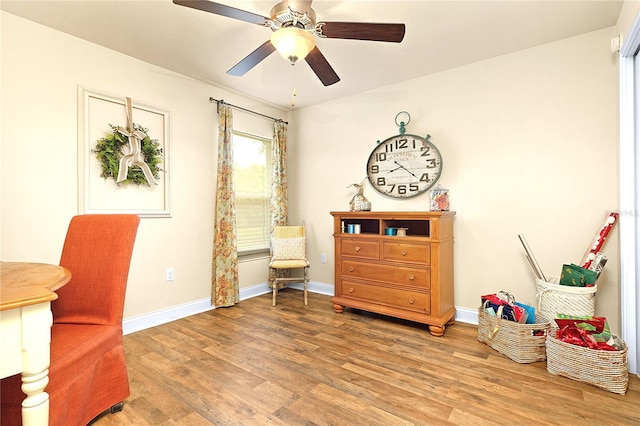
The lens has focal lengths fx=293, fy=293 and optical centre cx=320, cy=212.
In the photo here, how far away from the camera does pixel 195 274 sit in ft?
10.6

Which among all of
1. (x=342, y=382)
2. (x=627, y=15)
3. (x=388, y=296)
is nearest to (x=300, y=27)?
(x=627, y=15)

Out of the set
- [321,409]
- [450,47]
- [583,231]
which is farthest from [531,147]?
[321,409]

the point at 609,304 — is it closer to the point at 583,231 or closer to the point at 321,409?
the point at 583,231

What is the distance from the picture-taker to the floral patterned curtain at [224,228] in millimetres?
3332

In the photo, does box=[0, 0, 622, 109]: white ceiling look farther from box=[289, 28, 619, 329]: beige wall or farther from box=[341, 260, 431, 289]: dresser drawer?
box=[341, 260, 431, 289]: dresser drawer

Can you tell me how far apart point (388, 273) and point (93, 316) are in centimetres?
232

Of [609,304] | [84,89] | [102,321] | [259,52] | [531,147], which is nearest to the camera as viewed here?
[102,321]

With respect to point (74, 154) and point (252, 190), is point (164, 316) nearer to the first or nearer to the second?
point (74, 154)

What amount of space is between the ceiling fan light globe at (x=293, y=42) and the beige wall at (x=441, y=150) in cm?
177

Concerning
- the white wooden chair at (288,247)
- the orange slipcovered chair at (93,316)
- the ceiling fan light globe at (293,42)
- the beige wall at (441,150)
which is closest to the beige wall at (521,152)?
the beige wall at (441,150)

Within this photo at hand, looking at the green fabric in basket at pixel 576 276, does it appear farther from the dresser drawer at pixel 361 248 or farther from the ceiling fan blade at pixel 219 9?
the ceiling fan blade at pixel 219 9

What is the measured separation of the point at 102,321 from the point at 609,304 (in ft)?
11.6

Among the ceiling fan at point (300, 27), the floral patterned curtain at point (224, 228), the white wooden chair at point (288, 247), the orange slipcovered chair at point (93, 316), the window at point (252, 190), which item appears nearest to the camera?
the orange slipcovered chair at point (93, 316)

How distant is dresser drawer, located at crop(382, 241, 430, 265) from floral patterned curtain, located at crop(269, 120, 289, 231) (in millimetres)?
1671
